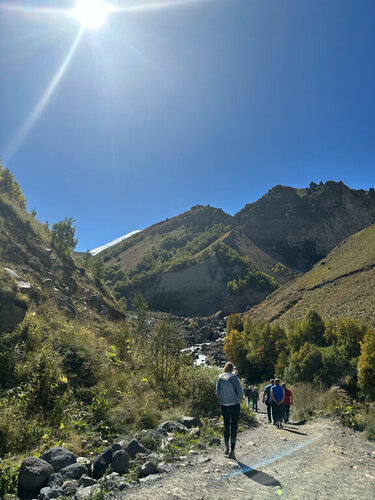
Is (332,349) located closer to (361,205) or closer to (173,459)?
(173,459)

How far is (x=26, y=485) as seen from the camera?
3957 mm

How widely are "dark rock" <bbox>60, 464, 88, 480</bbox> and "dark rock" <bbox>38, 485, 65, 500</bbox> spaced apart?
1.49ft

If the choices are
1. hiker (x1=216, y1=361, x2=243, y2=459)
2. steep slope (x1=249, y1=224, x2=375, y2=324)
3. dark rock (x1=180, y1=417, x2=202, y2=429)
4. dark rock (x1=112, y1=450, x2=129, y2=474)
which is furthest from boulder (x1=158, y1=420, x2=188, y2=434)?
steep slope (x1=249, y1=224, x2=375, y2=324)

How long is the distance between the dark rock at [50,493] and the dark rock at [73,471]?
453mm

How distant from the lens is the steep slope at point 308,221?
174 m

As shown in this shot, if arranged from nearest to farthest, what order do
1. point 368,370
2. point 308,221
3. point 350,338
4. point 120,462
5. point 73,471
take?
point 73,471 → point 120,462 → point 368,370 → point 350,338 → point 308,221

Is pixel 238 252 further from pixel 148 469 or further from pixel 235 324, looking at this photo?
pixel 148 469

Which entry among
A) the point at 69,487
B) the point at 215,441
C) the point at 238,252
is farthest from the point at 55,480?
the point at 238,252

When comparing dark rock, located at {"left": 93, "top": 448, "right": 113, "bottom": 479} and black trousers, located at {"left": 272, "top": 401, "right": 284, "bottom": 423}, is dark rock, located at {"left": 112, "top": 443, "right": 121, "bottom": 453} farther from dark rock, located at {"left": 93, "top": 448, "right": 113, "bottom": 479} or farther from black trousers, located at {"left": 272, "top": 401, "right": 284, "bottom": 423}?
black trousers, located at {"left": 272, "top": 401, "right": 284, "bottom": 423}

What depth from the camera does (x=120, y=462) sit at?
15.8 feet

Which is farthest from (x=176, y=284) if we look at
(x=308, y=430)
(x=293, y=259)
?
(x=308, y=430)

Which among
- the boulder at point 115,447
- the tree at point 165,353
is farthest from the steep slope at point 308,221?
the boulder at point 115,447

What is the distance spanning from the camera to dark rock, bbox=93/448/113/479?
4.62 metres

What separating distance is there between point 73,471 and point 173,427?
11.4 feet
